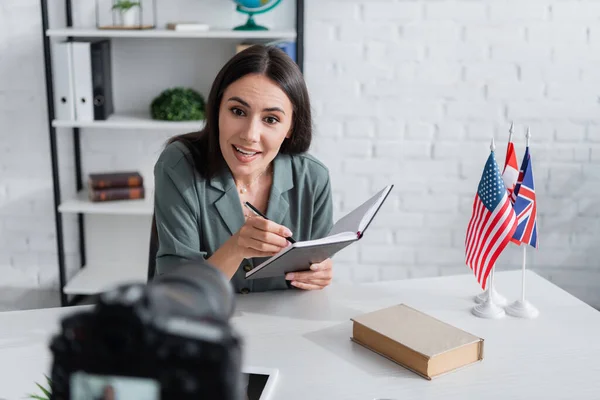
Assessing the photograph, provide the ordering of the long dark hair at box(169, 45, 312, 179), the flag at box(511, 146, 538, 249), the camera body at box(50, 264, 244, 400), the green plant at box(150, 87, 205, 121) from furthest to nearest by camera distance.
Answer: the green plant at box(150, 87, 205, 121)
the long dark hair at box(169, 45, 312, 179)
the flag at box(511, 146, 538, 249)
the camera body at box(50, 264, 244, 400)

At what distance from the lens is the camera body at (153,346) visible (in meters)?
0.43

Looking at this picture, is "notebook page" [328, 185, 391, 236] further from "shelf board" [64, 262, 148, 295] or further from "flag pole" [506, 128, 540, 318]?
"shelf board" [64, 262, 148, 295]

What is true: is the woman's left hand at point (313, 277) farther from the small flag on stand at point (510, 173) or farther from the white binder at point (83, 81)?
the white binder at point (83, 81)

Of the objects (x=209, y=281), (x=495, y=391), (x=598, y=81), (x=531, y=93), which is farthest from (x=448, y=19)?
(x=209, y=281)

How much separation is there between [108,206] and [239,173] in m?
1.17

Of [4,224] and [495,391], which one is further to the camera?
[4,224]

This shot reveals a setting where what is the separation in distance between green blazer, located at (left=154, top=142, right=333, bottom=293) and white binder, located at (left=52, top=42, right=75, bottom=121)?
991 millimetres

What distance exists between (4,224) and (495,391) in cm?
233

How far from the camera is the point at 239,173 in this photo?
1.67 m

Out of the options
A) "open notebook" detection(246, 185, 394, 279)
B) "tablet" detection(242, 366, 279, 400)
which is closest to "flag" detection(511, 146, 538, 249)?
"open notebook" detection(246, 185, 394, 279)

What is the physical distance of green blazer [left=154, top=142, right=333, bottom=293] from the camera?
1.63 metres

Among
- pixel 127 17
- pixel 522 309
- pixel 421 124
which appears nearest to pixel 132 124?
pixel 127 17

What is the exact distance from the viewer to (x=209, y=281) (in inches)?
18.9

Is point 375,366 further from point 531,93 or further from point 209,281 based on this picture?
point 531,93
